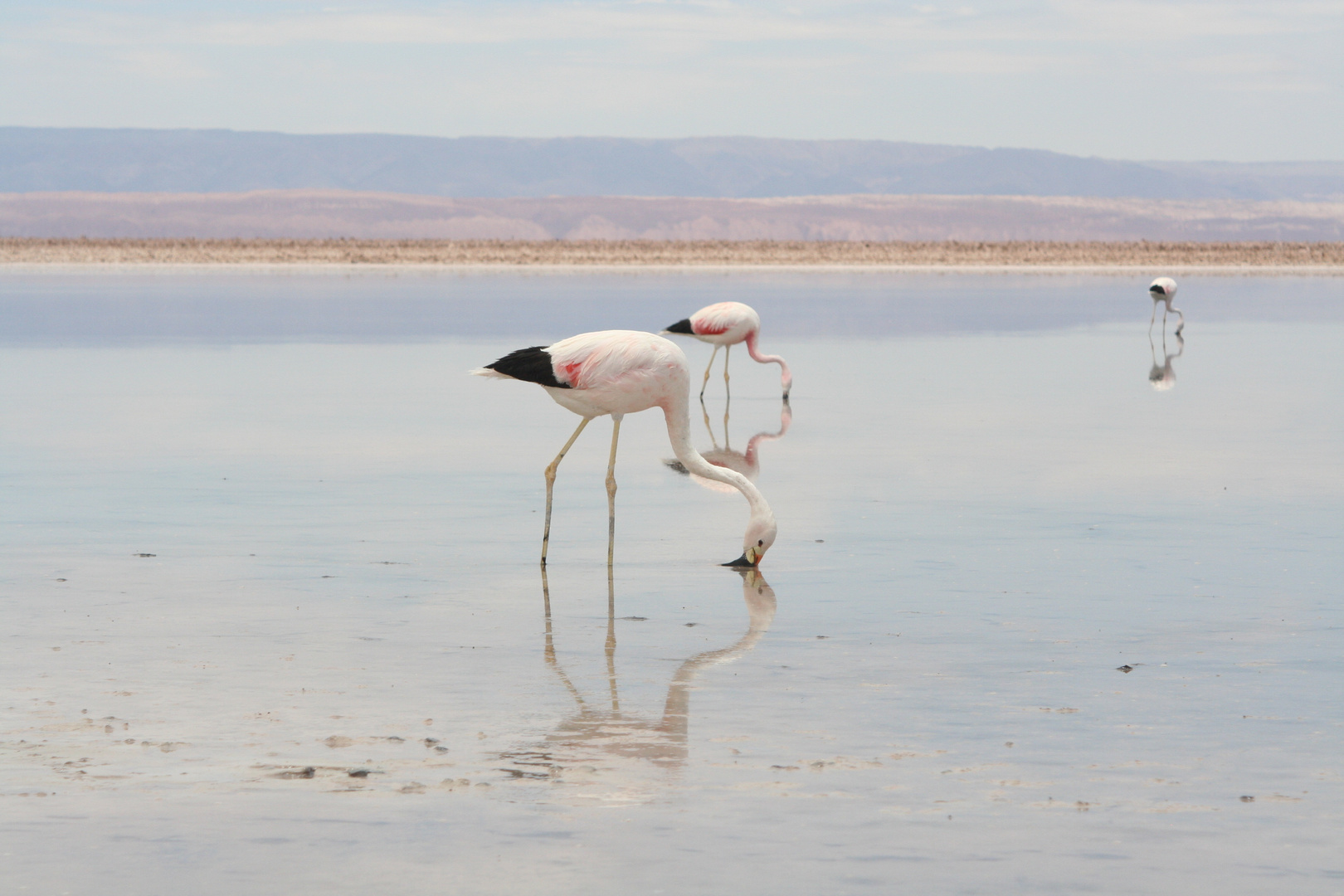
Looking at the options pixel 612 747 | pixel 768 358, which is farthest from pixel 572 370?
pixel 768 358

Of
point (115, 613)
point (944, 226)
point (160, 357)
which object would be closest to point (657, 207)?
point (944, 226)

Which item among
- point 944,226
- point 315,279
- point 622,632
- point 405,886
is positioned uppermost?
point 944,226

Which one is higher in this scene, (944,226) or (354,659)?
(944,226)

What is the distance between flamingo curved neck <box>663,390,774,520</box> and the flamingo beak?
167mm

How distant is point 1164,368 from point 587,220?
150 m

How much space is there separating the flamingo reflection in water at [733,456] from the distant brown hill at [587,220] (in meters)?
139

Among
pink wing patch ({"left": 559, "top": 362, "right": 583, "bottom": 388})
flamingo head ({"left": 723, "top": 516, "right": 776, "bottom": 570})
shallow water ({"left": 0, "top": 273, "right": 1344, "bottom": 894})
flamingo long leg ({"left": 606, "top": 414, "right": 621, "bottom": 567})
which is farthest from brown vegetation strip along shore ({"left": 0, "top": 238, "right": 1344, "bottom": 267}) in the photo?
flamingo head ({"left": 723, "top": 516, "right": 776, "bottom": 570})

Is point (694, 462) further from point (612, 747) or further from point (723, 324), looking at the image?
point (723, 324)

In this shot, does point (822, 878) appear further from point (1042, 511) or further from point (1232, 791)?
point (1042, 511)

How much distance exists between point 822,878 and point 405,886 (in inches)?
42.6

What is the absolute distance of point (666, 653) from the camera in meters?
6.88

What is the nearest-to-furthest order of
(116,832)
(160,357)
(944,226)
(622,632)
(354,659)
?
(116,832) < (354,659) < (622,632) < (160,357) < (944,226)

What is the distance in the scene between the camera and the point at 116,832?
15.5 ft

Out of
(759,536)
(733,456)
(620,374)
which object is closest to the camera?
(759,536)
